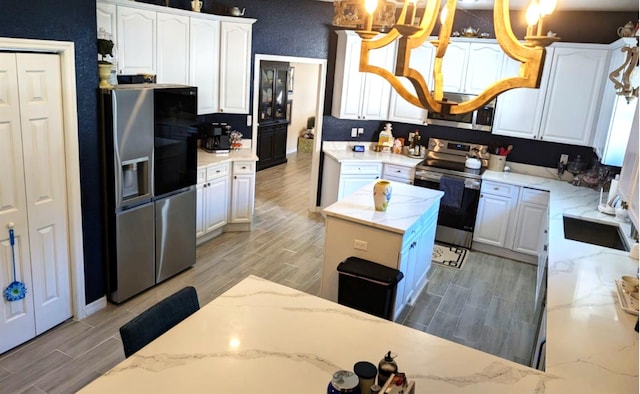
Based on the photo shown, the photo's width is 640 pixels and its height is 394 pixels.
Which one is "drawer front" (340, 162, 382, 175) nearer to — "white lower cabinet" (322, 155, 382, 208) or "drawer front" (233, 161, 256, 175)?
"white lower cabinet" (322, 155, 382, 208)

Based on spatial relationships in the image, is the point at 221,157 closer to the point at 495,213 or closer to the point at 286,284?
the point at 286,284

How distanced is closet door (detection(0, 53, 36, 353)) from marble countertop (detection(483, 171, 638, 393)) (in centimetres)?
325

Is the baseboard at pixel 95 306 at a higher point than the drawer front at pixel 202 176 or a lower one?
lower

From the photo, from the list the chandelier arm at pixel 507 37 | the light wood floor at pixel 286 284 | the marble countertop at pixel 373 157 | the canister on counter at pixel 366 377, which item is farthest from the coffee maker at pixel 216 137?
the canister on counter at pixel 366 377

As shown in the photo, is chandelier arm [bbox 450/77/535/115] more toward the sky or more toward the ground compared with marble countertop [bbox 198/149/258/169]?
more toward the sky

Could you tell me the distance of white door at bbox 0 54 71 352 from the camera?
Answer: 310cm

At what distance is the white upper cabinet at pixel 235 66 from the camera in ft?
17.8

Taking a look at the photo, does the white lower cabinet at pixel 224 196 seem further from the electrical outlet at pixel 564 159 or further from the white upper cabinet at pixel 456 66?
the electrical outlet at pixel 564 159

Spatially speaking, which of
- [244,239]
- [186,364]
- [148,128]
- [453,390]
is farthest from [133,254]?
[453,390]

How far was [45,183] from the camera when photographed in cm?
335

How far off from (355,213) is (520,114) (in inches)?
116

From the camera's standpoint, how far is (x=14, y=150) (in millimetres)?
3107

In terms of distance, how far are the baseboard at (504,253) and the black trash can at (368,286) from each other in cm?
257

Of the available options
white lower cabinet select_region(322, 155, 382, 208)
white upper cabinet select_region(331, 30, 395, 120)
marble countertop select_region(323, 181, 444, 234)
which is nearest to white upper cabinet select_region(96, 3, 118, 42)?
marble countertop select_region(323, 181, 444, 234)
